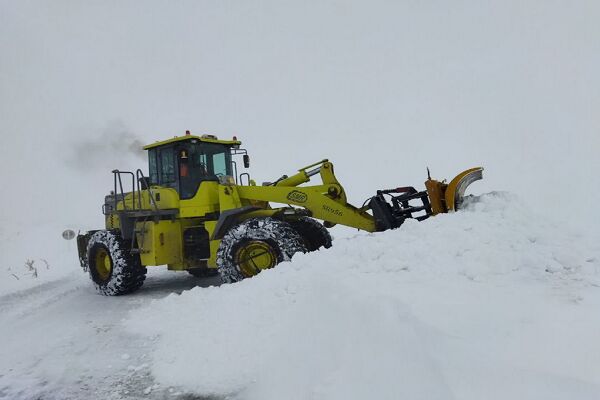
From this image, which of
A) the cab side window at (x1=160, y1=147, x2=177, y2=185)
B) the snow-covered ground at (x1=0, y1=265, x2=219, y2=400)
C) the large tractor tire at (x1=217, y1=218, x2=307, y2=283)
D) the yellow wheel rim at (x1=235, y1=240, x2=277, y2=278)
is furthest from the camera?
the cab side window at (x1=160, y1=147, x2=177, y2=185)

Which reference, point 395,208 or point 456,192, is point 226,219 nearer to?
point 395,208

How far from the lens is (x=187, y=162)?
8.56 m

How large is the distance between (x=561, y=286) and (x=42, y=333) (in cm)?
574

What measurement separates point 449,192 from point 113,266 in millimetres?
5934

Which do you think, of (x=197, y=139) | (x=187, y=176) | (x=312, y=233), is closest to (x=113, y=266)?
(x=187, y=176)

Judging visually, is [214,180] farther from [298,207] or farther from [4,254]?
[4,254]

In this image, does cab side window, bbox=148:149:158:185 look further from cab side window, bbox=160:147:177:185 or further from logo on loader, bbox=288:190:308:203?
logo on loader, bbox=288:190:308:203

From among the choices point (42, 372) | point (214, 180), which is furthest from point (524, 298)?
point (214, 180)

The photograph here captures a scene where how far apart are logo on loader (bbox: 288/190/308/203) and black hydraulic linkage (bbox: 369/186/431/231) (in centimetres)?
107

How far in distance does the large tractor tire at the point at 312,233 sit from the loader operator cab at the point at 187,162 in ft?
5.96

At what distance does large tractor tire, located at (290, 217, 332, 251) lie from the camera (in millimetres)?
8203

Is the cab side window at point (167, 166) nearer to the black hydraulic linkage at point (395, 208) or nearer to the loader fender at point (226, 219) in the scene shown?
the loader fender at point (226, 219)

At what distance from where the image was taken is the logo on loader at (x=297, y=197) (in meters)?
7.59

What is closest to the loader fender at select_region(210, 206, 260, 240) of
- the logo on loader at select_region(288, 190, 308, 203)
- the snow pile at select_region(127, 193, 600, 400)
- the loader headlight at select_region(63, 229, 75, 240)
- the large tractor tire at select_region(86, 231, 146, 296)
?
the logo on loader at select_region(288, 190, 308, 203)
